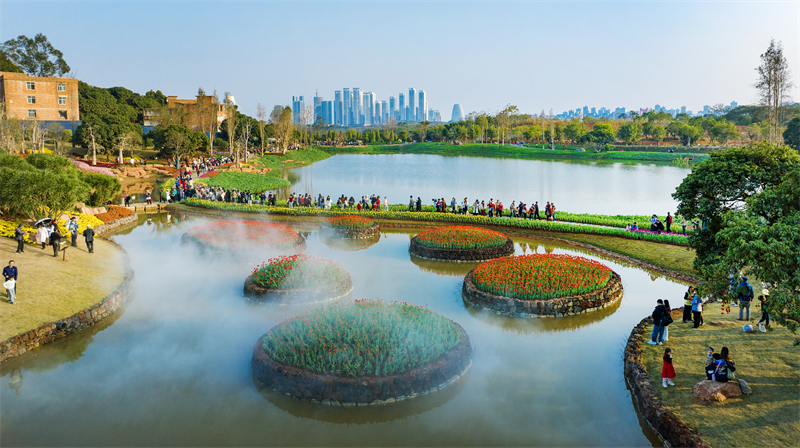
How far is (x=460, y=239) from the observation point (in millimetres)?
24781

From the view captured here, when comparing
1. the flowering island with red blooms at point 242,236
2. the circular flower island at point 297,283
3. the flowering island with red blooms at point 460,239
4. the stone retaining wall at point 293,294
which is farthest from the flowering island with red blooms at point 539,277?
the flowering island with red blooms at point 242,236

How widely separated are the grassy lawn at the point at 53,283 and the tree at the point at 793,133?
8312 cm

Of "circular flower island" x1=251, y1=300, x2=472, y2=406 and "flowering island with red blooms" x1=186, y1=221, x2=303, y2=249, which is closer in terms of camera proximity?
"circular flower island" x1=251, y1=300, x2=472, y2=406

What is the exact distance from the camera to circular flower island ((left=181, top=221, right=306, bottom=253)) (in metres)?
25.0

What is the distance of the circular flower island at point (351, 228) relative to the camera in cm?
2927

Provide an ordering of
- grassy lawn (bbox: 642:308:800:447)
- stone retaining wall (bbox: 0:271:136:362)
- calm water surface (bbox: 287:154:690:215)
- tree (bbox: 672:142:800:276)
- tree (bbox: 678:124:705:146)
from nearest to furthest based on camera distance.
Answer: grassy lawn (bbox: 642:308:800:447) < stone retaining wall (bbox: 0:271:136:362) < tree (bbox: 672:142:800:276) < calm water surface (bbox: 287:154:690:215) < tree (bbox: 678:124:705:146)

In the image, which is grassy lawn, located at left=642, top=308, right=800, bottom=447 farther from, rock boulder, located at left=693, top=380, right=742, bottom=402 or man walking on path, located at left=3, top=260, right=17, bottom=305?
man walking on path, located at left=3, top=260, right=17, bottom=305

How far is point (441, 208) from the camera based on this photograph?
3538 centimetres

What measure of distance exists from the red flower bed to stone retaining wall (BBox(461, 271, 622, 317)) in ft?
85.0

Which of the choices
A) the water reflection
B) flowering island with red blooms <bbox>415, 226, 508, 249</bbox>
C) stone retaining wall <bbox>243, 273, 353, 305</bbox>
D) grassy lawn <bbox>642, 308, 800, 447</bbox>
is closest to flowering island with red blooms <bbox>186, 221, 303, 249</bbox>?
stone retaining wall <bbox>243, 273, 353, 305</bbox>

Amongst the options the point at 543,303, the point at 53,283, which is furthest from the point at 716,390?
the point at 53,283

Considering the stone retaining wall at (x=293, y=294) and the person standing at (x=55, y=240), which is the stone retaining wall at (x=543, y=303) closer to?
the stone retaining wall at (x=293, y=294)

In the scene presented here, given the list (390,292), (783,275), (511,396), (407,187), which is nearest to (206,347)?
(390,292)

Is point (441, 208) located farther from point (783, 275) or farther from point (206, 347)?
point (783, 275)
